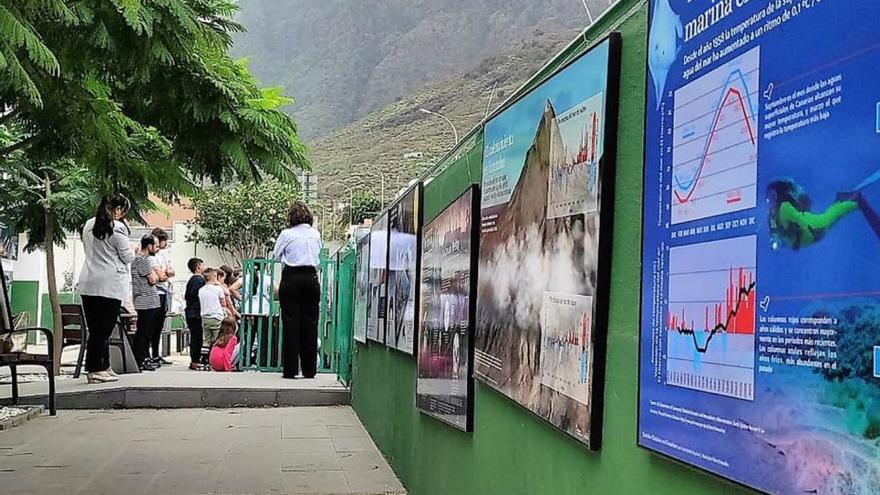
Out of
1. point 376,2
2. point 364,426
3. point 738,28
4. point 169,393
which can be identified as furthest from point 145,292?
point 376,2

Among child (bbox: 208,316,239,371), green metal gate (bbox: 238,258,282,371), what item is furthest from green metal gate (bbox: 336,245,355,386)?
child (bbox: 208,316,239,371)

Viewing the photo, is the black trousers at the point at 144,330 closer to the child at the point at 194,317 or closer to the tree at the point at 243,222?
the child at the point at 194,317

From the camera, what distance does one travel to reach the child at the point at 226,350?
11.9 meters

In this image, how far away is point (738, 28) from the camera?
160cm

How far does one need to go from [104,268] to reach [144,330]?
2.96 metres

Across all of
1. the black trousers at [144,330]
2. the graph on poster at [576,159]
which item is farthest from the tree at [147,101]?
the black trousers at [144,330]

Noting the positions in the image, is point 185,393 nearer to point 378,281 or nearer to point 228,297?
point 378,281

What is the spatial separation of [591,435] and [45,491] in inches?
166

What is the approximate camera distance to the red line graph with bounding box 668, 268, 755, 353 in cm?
150

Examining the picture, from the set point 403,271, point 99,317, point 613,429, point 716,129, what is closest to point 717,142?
point 716,129

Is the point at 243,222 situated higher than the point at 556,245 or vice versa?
the point at 243,222

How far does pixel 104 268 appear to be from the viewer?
910cm

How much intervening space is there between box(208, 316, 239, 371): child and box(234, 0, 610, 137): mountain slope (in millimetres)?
2780

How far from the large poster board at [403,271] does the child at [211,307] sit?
23.7 ft
